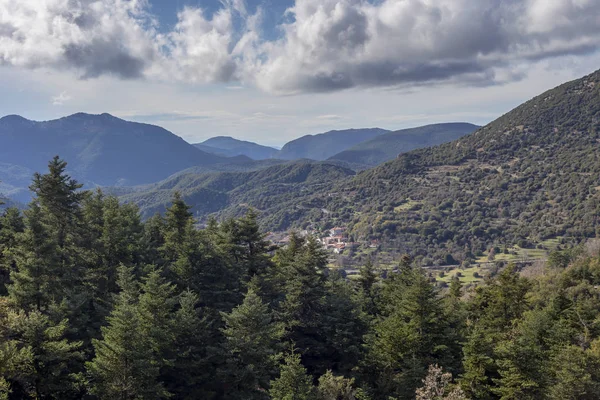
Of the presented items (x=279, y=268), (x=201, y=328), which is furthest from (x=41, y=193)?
(x=279, y=268)

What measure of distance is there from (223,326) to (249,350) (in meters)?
5.84

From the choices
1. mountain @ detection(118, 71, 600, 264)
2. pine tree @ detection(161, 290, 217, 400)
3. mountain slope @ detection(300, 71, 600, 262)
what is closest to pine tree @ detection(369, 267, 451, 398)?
pine tree @ detection(161, 290, 217, 400)

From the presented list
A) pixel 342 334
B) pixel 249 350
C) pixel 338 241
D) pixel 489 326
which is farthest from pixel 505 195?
pixel 249 350

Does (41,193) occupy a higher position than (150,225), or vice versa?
(41,193)

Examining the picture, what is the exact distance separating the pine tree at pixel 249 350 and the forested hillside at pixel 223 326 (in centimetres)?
9

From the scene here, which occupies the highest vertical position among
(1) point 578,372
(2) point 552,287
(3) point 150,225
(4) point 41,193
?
(4) point 41,193

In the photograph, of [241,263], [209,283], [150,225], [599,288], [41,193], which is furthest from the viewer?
[599,288]

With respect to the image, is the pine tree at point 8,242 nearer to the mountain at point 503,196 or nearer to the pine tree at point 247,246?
the pine tree at point 247,246

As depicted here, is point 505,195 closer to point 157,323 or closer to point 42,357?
point 157,323

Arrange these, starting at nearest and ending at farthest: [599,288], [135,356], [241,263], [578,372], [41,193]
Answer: [135,356], [578,372], [41,193], [241,263], [599,288]

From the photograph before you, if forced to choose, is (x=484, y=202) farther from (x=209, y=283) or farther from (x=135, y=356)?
(x=135, y=356)

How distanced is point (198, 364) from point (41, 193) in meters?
16.5

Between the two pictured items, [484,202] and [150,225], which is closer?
[150,225]

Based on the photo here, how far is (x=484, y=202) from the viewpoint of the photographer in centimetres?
15550
